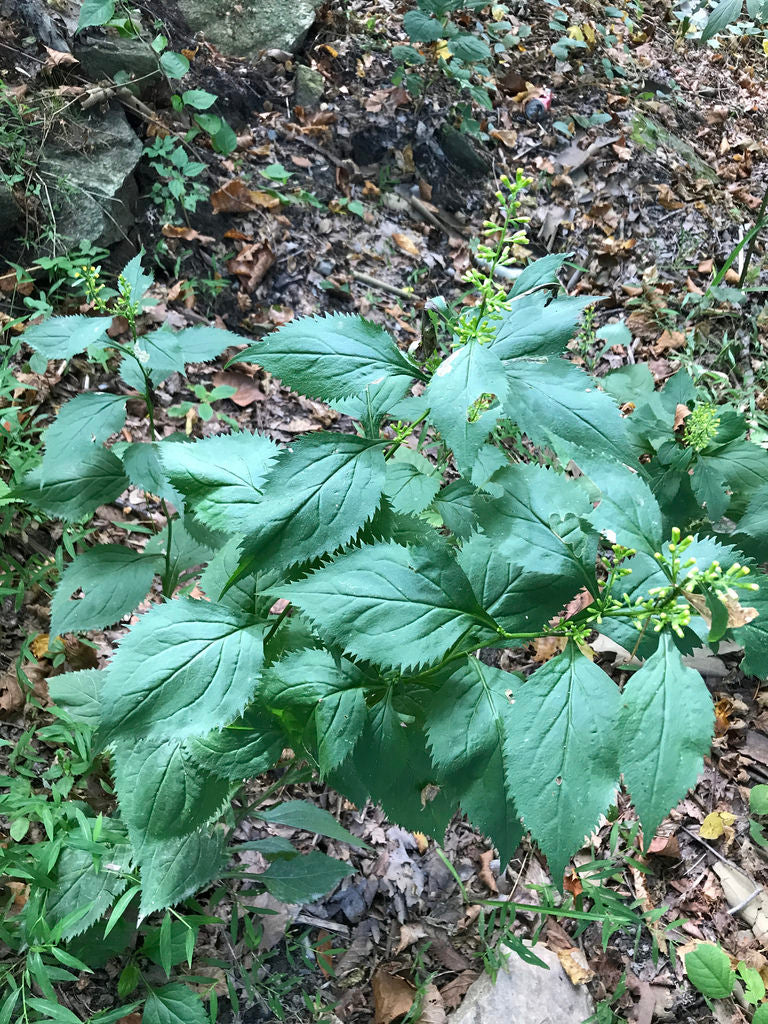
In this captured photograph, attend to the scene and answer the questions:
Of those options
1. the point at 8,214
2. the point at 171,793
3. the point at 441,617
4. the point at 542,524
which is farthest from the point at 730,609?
the point at 8,214

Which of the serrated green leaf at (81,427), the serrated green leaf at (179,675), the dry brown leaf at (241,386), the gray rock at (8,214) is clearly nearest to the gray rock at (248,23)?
the gray rock at (8,214)

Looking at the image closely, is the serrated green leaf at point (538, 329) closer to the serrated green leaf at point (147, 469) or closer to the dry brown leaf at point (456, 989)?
the serrated green leaf at point (147, 469)

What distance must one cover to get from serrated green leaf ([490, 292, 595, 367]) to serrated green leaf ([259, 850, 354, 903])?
1513mm

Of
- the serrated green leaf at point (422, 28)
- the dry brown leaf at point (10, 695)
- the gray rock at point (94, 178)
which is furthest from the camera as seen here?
the serrated green leaf at point (422, 28)

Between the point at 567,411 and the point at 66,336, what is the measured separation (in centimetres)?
137

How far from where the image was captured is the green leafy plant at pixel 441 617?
1.05 m

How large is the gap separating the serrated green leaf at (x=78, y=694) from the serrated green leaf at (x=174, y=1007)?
72 cm

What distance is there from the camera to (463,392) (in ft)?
3.65

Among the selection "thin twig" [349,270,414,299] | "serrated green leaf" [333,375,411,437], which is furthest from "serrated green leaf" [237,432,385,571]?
"thin twig" [349,270,414,299]

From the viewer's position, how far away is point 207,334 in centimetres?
Result: 195

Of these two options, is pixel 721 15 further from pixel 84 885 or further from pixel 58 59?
pixel 84 885

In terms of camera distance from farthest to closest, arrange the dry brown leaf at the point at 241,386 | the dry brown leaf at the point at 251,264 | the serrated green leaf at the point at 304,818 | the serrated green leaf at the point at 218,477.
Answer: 1. the dry brown leaf at the point at 251,264
2. the dry brown leaf at the point at 241,386
3. the serrated green leaf at the point at 304,818
4. the serrated green leaf at the point at 218,477

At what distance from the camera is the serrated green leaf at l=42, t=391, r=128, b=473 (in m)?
1.79

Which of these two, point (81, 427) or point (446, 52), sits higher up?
point (446, 52)
